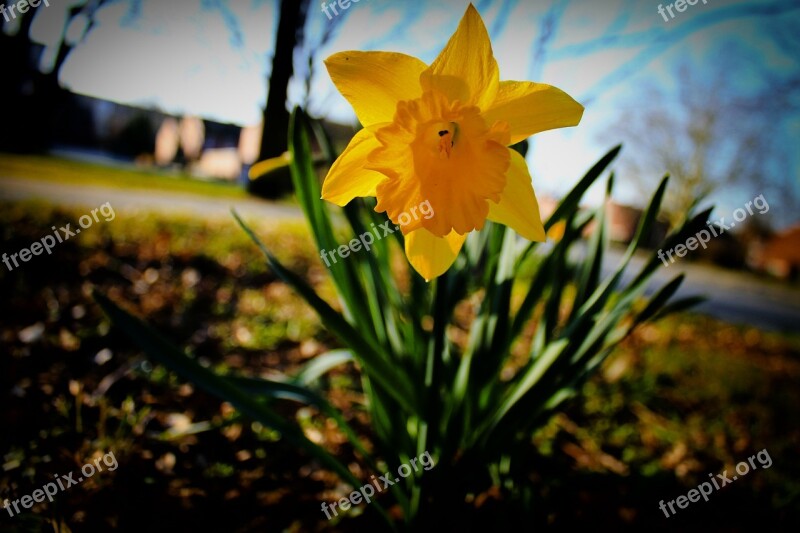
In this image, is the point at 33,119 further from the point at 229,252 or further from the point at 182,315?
the point at 182,315

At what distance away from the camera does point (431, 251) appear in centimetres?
77

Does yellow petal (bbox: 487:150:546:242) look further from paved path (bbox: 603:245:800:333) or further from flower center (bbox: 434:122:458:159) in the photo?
paved path (bbox: 603:245:800:333)

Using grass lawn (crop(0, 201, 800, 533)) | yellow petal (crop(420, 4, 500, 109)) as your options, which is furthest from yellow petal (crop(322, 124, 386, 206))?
grass lawn (crop(0, 201, 800, 533))

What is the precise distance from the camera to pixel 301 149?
98 centimetres

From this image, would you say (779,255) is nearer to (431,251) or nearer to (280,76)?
(280,76)

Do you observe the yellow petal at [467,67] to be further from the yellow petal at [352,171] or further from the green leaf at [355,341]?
→ the green leaf at [355,341]

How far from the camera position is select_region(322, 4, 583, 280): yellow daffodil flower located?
2.27 feet

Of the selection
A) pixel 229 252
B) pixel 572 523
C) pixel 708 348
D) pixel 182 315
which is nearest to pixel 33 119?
pixel 229 252

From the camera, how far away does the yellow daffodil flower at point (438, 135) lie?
69 centimetres

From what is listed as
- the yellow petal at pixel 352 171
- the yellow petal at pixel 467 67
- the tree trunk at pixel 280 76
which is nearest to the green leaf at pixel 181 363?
the yellow petal at pixel 352 171

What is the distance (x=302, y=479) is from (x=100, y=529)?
0.52 m

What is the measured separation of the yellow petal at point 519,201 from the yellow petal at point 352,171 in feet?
0.87

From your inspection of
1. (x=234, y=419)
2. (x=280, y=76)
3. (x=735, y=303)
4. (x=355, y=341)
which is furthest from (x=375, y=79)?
(x=735, y=303)

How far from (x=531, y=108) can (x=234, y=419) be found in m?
1.09
